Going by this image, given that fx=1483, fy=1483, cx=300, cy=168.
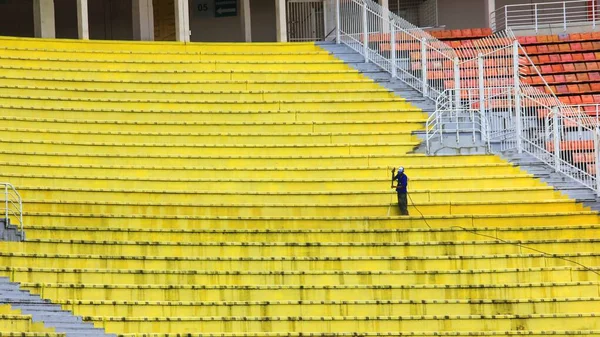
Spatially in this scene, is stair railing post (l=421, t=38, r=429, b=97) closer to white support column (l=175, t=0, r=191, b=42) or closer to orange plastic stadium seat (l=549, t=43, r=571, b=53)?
orange plastic stadium seat (l=549, t=43, r=571, b=53)

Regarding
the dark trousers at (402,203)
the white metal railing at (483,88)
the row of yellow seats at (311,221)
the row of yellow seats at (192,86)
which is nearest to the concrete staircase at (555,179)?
the white metal railing at (483,88)

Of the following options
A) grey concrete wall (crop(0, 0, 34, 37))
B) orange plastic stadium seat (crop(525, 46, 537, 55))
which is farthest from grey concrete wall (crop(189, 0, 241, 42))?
orange plastic stadium seat (crop(525, 46, 537, 55))

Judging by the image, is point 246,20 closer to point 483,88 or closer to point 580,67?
point 580,67

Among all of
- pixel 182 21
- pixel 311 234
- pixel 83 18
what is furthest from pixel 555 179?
pixel 83 18

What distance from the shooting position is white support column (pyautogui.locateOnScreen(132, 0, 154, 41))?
28719 millimetres

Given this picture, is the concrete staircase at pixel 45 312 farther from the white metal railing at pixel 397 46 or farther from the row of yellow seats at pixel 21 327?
the white metal railing at pixel 397 46

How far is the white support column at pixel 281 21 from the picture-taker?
2801 cm

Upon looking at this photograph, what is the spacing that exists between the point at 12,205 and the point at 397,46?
29.9 feet

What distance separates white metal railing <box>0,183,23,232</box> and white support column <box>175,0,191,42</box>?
796 centimetres

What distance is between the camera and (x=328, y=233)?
1981cm

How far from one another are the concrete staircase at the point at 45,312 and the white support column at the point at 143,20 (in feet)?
38.2

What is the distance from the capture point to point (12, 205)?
19750 millimetres

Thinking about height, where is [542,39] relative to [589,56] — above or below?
above

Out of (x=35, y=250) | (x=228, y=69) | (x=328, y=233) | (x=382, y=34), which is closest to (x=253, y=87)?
(x=228, y=69)
